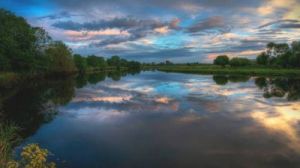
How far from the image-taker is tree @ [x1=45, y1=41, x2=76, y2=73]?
71.2m

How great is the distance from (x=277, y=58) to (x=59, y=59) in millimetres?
71481

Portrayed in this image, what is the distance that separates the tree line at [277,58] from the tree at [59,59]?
2470 inches

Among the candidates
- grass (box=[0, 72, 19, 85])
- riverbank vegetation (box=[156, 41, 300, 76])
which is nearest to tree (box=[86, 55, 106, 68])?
riverbank vegetation (box=[156, 41, 300, 76])

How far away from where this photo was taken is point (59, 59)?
243 ft

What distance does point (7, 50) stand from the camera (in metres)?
42.2

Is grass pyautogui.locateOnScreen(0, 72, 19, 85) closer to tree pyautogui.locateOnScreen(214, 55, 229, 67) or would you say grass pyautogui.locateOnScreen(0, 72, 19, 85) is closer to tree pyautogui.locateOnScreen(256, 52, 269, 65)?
tree pyautogui.locateOnScreen(256, 52, 269, 65)

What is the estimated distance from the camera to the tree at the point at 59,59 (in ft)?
234

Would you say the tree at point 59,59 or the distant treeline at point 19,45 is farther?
the tree at point 59,59

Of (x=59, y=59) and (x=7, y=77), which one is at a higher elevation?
(x=59, y=59)

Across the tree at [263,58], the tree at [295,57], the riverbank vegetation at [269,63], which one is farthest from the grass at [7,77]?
the tree at [263,58]

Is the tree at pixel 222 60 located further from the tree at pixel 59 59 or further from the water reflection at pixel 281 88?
the water reflection at pixel 281 88

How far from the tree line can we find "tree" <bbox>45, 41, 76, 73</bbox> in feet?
206

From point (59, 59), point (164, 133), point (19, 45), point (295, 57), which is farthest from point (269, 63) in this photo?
point (164, 133)

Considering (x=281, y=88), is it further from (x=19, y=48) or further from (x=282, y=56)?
(x=282, y=56)
